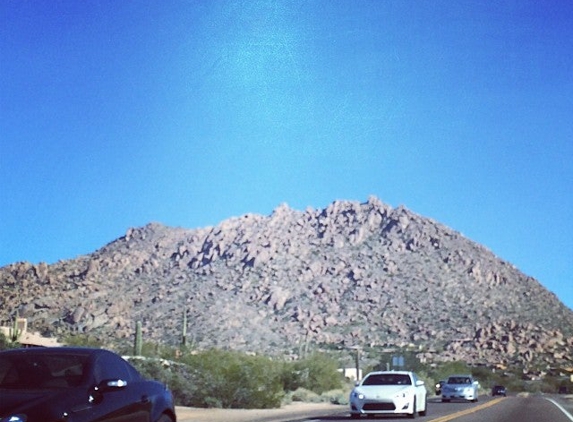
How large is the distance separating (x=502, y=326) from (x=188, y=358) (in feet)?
223

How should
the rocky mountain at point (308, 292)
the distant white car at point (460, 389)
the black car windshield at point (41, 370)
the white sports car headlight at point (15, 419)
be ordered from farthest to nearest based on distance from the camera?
the rocky mountain at point (308, 292) < the distant white car at point (460, 389) < the black car windshield at point (41, 370) < the white sports car headlight at point (15, 419)

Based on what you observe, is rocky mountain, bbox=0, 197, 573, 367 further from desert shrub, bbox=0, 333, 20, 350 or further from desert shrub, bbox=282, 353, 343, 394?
desert shrub, bbox=0, 333, 20, 350

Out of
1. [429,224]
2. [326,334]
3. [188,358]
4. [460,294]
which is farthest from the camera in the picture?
[429,224]

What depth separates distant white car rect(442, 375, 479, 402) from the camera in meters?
47.6

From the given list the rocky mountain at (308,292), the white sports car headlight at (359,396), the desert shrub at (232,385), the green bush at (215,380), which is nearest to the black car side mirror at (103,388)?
the white sports car headlight at (359,396)

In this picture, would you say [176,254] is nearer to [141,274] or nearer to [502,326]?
Answer: [141,274]

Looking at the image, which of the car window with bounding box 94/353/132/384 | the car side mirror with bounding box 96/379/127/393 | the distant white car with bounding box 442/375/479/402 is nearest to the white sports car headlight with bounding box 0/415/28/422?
the car side mirror with bounding box 96/379/127/393

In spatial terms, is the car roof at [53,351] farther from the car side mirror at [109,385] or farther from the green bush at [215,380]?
the green bush at [215,380]

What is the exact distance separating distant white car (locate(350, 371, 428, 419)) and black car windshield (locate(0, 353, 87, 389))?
18606 millimetres

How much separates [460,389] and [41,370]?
1597 inches

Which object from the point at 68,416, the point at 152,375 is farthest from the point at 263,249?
the point at 68,416

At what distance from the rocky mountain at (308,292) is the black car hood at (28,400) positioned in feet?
233

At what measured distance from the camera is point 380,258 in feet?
387

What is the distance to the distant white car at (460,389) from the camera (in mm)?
47625
